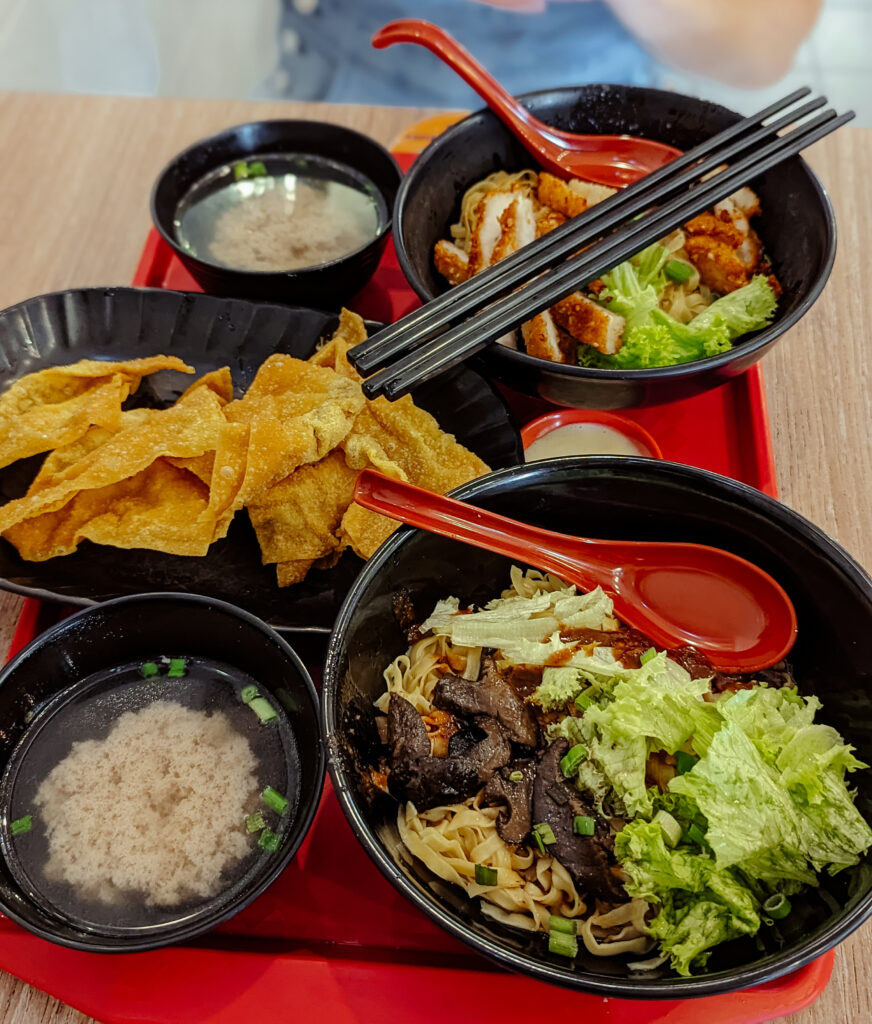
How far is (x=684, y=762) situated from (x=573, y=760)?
0.56ft

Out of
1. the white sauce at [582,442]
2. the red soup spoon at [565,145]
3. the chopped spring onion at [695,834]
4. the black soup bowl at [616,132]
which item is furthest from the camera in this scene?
the red soup spoon at [565,145]

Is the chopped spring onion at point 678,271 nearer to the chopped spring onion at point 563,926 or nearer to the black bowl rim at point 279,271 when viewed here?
the black bowl rim at point 279,271

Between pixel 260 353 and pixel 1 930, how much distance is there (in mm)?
1362

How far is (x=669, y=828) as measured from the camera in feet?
4.03

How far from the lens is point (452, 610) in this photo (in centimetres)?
154

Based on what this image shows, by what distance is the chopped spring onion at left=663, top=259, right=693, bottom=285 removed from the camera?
6.77 feet

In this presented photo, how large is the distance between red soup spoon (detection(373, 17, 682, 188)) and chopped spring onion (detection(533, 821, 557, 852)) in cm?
168

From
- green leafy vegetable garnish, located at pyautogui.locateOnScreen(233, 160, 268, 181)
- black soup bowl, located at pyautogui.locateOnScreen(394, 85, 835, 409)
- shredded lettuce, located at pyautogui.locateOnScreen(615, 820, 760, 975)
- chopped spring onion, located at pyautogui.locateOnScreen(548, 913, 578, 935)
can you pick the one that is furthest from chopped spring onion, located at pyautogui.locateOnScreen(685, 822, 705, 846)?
green leafy vegetable garnish, located at pyautogui.locateOnScreen(233, 160, 268, 181)

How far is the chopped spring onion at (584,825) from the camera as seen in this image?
4.15 ft

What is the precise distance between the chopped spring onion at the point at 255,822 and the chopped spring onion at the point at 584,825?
0.55 metres

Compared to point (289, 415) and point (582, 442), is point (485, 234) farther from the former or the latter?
point (289, 415)

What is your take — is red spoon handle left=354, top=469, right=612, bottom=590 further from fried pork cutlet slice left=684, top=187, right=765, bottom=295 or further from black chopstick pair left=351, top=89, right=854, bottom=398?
fried pork cutlet slice left=684, top=187, right=765, bottom=295

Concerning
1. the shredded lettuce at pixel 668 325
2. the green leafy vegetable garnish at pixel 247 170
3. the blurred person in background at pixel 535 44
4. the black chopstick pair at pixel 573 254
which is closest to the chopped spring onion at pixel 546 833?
the black chopstick pair at pixel 573 254

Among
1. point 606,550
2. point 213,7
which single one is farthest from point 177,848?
point 213,7
